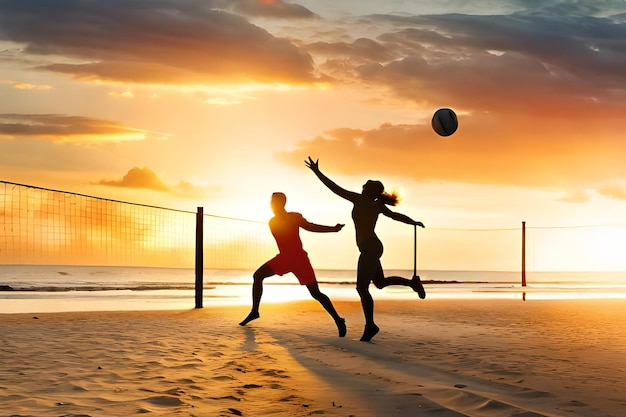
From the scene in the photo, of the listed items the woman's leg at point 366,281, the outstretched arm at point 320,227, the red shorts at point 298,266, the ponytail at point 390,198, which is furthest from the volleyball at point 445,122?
the woman's leg at point 366,281

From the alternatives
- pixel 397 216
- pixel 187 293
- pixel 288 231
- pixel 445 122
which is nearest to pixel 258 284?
pixel 288 231

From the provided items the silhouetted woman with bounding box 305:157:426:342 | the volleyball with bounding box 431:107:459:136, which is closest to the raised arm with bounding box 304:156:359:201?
the silhouetted woman with bounding box 305:157:426:342

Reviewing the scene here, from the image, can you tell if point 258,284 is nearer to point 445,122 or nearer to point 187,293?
point 445,122

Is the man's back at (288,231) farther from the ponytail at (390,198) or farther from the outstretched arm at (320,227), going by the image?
the ponytail at (390,198)

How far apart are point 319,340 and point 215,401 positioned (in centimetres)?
383

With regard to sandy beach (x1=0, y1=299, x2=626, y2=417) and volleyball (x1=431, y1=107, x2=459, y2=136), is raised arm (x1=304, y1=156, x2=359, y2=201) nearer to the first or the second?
sandy beach (x1=0, y1=299, x2=626, y2=417)

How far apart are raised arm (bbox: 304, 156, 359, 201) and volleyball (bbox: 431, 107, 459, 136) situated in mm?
5572

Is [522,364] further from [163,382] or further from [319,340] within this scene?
[163,382]

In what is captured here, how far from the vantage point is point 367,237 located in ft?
28.3

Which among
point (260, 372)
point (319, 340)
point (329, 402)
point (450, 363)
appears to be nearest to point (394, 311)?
point (319, 340)

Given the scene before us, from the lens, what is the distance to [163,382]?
5605mm

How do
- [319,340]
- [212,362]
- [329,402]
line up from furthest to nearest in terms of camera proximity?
[319,340], [212,362], [329,402]

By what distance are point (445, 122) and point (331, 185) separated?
580 cm

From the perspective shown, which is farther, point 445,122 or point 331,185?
point 445,122
